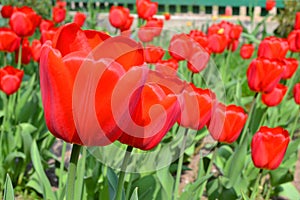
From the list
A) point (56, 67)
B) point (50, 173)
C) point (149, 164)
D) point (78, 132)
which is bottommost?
point (50, 173)

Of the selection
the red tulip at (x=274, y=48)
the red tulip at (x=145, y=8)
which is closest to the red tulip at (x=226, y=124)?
the red tulip at (x=274, y=48)

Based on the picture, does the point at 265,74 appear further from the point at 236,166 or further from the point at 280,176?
the point at 280,176

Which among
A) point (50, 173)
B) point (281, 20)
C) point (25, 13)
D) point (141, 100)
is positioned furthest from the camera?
point (281, 20)

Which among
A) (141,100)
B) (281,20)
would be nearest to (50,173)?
(141,100)

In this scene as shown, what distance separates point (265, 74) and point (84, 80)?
1.24m

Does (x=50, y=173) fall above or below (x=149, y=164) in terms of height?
below

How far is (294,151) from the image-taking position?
2646 mm

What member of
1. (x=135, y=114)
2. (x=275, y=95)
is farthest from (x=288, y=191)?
(x=135, y=114)

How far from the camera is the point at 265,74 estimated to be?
6.40 feet

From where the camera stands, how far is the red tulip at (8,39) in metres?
2.38

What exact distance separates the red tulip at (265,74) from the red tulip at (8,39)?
107cm

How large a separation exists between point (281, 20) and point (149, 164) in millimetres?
4645

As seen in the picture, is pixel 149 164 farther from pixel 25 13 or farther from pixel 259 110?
pixel 259 110

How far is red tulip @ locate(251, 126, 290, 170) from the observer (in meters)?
1.48
